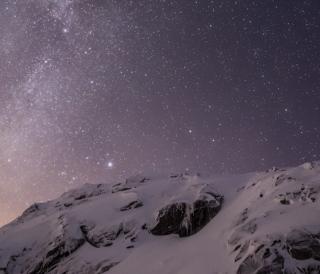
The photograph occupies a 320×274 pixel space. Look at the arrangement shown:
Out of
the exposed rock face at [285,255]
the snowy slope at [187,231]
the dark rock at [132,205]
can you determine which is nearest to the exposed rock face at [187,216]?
the snowy slope at [187,231]

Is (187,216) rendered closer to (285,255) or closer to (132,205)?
(132,205)

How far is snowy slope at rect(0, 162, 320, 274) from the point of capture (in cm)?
1823

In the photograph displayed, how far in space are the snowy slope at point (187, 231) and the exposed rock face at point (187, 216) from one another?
→ 75 millimetres

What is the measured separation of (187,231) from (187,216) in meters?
1.27

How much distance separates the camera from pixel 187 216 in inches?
1088

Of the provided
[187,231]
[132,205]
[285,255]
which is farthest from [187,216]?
[285,255]

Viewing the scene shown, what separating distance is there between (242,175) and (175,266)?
15.5m

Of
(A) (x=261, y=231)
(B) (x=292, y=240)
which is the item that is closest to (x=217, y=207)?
(A) (x=261, y=231)

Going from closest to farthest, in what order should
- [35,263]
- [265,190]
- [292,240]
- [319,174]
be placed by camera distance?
[292,240] < [319,174] < [265,190] < [35,263]

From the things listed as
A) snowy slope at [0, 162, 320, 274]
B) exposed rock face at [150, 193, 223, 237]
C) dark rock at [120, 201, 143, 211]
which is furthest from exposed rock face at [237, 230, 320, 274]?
dark rock at [120, 201, 143, 211]

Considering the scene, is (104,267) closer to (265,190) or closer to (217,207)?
(217,207)

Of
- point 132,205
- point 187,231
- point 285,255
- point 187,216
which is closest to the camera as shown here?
point 285,255

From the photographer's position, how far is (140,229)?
29.0m

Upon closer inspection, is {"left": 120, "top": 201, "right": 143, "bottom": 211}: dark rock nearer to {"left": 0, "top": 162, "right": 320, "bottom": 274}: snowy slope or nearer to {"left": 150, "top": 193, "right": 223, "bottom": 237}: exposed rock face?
{"left": 0, "top": 162, "right": 320, "bottom": 274}: snowy slope
